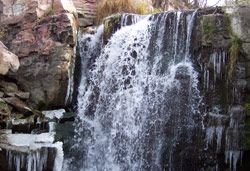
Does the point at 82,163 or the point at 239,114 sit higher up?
the point at 239,114

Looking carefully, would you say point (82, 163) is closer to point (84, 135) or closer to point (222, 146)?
point (84, 135)

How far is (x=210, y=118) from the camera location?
18.8 ft

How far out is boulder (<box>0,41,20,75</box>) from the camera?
6828 millimetres

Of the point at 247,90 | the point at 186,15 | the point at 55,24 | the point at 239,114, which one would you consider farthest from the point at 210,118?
the point at 55,24

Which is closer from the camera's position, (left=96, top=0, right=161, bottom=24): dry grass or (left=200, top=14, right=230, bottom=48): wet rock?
(left=200, top=14, right=230, bottom=48): wet rock

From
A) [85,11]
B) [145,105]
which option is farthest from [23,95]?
[85,11]

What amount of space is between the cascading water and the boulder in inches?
66.5

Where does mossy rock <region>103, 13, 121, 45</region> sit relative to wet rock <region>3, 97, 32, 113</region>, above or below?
above

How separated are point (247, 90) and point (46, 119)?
437 centimetres

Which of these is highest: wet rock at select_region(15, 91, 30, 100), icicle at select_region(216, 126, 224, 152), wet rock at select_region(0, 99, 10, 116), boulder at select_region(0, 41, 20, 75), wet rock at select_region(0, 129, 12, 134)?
boulder at select_region(0, 41, 20, 75)

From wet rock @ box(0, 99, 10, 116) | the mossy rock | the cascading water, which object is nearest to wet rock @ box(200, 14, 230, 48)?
the cascading water

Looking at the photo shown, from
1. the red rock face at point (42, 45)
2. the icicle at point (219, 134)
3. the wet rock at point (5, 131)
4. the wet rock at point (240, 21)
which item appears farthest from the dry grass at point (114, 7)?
the icicle at point (219, 134)

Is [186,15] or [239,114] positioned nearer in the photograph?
[239,114]

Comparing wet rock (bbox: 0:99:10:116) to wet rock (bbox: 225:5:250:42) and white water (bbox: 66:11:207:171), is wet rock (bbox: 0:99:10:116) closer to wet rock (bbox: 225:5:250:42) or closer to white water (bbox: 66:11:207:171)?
white water (bbox: 66:11:207:171)
